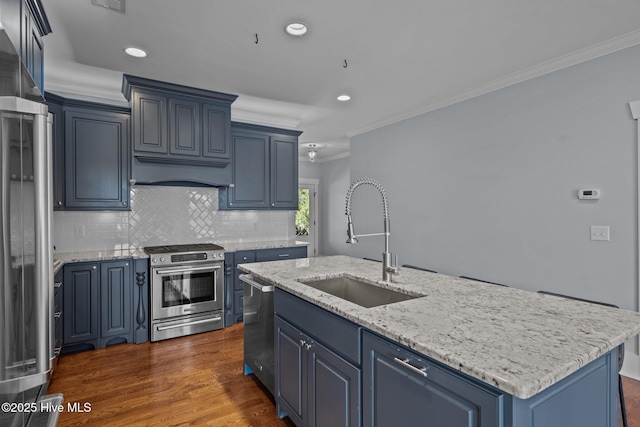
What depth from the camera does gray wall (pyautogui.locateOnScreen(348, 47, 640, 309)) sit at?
2.68m

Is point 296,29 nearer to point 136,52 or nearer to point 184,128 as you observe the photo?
point 136,52

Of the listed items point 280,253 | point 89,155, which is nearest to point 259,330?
point 280,253

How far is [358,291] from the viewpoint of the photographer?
2.22 metres

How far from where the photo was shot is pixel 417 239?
4406 mm

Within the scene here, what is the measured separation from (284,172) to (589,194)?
3386 millimetres

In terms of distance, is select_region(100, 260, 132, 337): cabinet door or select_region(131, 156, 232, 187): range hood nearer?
select_region(100, 260, 132, 337): cabinet door

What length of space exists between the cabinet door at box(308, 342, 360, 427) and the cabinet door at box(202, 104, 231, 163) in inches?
112

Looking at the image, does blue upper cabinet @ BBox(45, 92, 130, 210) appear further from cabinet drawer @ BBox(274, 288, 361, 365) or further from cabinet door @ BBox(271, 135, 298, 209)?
cabinet drawer @ BBox(274, 288, 361, 365)

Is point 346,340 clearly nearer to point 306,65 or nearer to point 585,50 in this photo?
point 306,65

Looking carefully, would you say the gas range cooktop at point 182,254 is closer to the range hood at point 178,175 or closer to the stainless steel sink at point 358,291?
the range hood at point 178,175

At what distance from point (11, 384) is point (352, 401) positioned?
1.17 meters

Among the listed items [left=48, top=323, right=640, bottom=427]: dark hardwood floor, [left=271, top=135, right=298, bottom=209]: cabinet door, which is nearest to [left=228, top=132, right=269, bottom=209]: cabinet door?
[left=271, top=135, right=298, bottom=209]: cabinet door

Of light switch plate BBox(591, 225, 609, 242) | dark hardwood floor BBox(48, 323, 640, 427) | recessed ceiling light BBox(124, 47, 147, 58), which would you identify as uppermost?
recessed ceiling light BBox(124, 47, 147, 58)

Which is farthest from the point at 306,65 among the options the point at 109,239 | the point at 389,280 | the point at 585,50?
the point at 109,239
